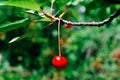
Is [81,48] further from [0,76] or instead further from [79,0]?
[79,0]

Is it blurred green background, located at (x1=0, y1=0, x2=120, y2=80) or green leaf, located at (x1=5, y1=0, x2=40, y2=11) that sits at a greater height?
green leaf, located at (x1=5, y1=0, x2=40, y2=11)

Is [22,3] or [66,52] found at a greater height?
[22,3]

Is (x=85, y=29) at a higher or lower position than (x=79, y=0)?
lower

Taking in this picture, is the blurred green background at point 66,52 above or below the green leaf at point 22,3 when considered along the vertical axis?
below

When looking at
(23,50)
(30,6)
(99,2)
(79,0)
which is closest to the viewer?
(30,6)

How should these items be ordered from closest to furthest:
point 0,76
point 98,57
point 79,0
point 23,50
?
point 79,0
point 0,76
point 98,57
point 23,50

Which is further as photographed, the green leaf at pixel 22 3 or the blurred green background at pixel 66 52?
the blurred green background at pixel 66 52

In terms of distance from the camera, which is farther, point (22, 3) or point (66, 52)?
point (66, 52)

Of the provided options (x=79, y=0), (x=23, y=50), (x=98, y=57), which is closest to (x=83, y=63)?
(x=98, y=57)

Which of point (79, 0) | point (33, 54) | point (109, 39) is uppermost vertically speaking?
point (79, 0)

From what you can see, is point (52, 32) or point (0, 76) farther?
point (52, 32)

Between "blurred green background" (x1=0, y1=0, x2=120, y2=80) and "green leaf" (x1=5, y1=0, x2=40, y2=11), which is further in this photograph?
"blurred green background" (x1=0, y1=0, x2=120, y2=80)
